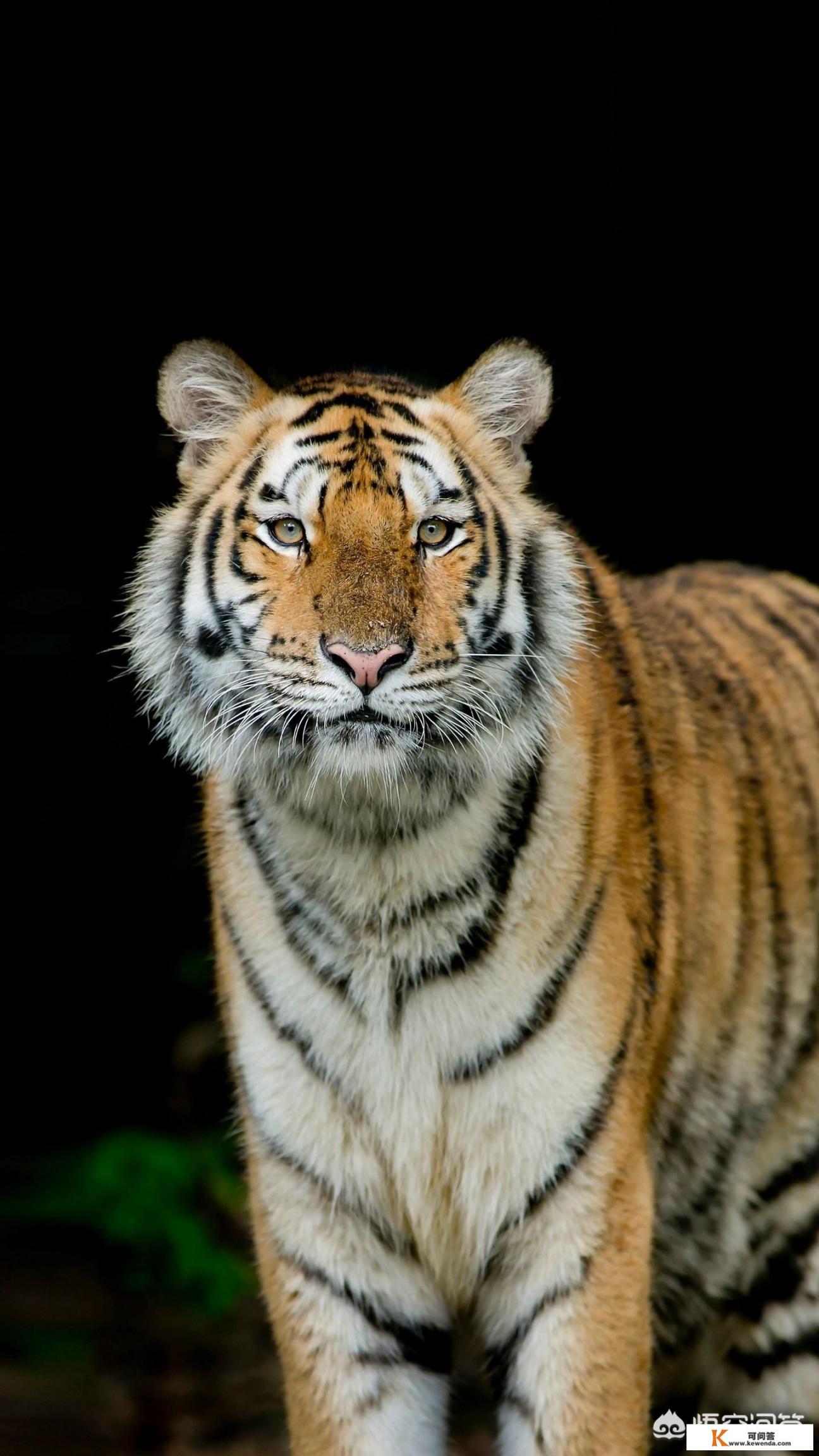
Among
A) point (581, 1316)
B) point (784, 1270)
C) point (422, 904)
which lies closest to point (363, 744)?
point (422, 904)

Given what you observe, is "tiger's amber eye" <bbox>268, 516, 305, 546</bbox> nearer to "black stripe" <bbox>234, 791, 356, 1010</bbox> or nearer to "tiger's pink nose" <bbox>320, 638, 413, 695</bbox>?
"tiger's pink nose" <bbox>320, 638, 413, 695</bbox>

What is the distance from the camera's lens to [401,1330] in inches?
94.7

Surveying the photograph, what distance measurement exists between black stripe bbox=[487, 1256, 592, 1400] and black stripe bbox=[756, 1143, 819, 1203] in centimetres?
64

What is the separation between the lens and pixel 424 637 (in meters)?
2.09

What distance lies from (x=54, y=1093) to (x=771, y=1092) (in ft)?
9.61

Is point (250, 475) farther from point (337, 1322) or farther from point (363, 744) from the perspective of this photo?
point (337, 1322)

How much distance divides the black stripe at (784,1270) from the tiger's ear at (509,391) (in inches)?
56.1

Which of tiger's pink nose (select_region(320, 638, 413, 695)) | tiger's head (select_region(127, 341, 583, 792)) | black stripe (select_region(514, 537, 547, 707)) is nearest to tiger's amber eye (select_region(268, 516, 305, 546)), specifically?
tiger's head (select_region(127, 341, 583, 792))

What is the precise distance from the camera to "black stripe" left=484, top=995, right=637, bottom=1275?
227 cm

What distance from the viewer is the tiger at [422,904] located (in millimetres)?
2186

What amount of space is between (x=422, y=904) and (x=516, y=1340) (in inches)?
24.7

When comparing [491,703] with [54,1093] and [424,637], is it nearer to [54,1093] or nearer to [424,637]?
[424,637]

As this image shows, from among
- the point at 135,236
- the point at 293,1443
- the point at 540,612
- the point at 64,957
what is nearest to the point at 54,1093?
the point at 64,957

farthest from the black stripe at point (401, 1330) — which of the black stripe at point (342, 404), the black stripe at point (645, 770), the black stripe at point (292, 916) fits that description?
the black stripe at point (342, 404)
